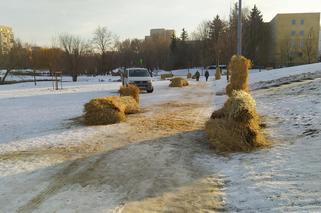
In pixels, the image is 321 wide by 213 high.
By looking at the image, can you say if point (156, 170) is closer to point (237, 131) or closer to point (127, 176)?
point (127, 176)

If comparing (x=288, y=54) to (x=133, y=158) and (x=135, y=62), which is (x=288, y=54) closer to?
(x=135, y=62)

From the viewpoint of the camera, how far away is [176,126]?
12.6m

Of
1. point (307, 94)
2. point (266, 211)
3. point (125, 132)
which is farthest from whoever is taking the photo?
point (307, 94)

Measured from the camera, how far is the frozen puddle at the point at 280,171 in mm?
5672

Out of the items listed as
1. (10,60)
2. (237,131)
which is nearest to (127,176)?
(237,131)

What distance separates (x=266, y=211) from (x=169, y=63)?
10421 centimetres

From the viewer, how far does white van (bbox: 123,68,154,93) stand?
28.5m

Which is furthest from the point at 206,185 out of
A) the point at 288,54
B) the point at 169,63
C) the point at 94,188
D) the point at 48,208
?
the point at 169,63

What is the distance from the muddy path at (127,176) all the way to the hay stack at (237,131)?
0.43m

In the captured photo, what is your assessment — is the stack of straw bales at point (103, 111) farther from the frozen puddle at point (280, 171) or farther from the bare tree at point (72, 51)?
the bare tree at point (72, 51)

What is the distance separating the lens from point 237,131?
30.1 feet

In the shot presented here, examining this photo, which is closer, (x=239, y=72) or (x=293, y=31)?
(x=239, y=72)

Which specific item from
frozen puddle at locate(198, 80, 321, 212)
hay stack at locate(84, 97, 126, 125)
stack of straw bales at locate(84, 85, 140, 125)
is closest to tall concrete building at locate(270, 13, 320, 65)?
stack of straw bales at locate(84, 85, 140, 125)

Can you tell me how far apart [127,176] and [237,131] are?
3236 millimetres
